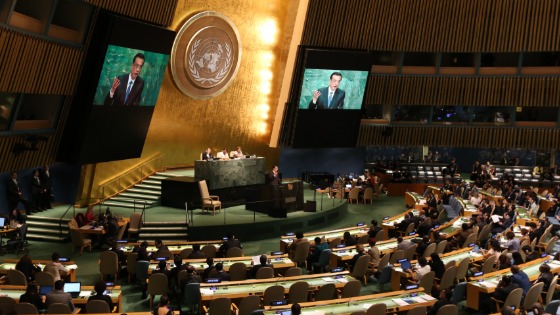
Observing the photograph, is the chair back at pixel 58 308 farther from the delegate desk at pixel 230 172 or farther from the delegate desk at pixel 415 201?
the delegate desk at pixel 415 201

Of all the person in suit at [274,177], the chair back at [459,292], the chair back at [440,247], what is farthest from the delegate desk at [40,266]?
the person in suit at [274,177]

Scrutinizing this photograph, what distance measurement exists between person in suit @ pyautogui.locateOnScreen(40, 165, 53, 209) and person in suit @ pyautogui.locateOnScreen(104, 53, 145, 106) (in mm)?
3120

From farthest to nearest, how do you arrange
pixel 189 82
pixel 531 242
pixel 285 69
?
1. pixel 285 69
2. pixel 189 82
3. pixel 531 242

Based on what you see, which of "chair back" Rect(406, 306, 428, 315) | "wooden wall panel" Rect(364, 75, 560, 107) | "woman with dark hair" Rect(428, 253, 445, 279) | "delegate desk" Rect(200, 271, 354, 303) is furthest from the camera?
"wooden wall panel" Rect(364, 75, 560, 107)

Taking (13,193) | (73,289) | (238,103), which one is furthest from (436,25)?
(73,289)

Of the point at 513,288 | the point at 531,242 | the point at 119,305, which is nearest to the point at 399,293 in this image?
the point at 513,288

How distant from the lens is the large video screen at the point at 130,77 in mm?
20562

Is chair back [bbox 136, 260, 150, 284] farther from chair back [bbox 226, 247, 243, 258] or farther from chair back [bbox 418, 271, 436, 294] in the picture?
chair back [bbox 418, 271, 436, 294]

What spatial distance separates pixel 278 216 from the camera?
22.1 metres

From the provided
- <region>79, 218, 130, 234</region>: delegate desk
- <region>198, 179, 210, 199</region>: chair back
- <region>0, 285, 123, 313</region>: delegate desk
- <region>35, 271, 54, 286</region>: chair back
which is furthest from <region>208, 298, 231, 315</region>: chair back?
<region>198, 179, 210, 199</region>: chair back

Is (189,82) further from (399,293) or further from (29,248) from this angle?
(399,293)

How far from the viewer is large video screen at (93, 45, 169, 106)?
20.6 metres

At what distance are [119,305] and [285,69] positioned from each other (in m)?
18.0

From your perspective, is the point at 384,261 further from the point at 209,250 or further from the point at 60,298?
the point at 60,298
